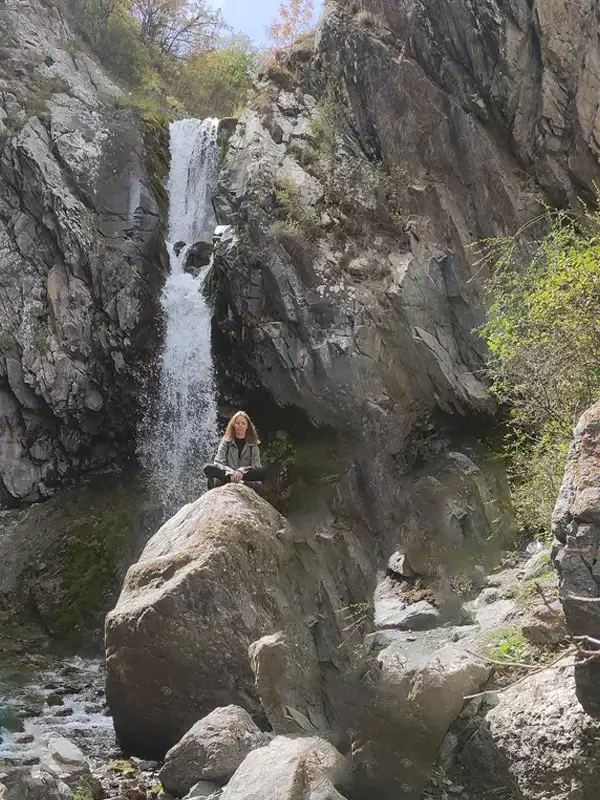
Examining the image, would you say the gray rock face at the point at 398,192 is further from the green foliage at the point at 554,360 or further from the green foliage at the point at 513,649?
the green foliage at the point at 513,649

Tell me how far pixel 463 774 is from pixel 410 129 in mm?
18015

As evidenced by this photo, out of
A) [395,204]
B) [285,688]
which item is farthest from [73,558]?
[395,204]

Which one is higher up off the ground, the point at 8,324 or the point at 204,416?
the point at 8,324

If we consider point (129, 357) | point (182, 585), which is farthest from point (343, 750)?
point (129, 357)

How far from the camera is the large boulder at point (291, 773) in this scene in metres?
5.21

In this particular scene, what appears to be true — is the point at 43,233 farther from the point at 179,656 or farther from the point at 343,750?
the point at 343,750

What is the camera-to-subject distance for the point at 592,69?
1675cm

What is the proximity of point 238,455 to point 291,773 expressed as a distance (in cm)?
589

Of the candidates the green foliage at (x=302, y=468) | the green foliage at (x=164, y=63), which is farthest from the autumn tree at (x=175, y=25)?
the green foliage at (x=302, y=468)

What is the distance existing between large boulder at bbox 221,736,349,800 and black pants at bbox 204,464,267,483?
4725 mm

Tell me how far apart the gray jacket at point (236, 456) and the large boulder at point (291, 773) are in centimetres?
503

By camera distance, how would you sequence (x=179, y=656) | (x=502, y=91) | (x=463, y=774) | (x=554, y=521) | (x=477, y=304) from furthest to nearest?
(x=502, y=91)
(x=477, y=304)
(x=179, y=656)
(x=463, y=774)
(x=554, y=521)

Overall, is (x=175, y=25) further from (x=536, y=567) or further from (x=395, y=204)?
(x=536, y=567)

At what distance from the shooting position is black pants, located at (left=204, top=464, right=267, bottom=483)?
1023 centimetres
